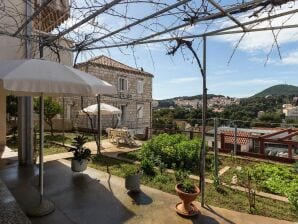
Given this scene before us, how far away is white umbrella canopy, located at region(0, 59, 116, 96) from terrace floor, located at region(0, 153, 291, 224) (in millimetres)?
2126

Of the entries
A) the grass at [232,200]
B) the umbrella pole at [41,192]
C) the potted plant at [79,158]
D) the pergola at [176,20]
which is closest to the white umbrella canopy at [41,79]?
the umbrella pole at [41,192]

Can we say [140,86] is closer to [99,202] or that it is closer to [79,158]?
[79,158]

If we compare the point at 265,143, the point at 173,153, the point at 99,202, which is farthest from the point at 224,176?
the point at 99,202

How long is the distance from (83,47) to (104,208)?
3.99m

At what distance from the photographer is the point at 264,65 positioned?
12.3 ft

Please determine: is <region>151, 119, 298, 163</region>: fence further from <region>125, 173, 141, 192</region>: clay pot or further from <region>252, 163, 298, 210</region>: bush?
<region>125, 173, 141, 192</region>: clay pot

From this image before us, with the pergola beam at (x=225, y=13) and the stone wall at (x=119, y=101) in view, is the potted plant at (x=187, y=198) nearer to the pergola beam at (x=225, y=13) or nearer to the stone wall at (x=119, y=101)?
the pergola beam at (x=225, y=13)

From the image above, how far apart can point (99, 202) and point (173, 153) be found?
3935mm

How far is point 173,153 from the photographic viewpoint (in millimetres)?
8414

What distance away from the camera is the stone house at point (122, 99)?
22797 millimetres

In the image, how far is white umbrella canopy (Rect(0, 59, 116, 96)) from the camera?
3.25 metres

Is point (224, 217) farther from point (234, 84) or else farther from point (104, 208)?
point (234, 84)

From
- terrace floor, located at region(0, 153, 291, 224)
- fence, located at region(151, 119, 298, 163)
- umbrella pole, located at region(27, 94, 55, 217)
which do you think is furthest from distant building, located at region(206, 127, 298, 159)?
umbrella pole, located at region(27, 94, 55, 217)

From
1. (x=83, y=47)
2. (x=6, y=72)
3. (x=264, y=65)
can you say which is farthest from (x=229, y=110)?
(x=6, y=72)
